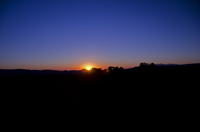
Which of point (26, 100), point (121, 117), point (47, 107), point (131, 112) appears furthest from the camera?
point (26, 100)

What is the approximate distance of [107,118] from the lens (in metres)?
9.20

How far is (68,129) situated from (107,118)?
122 inches

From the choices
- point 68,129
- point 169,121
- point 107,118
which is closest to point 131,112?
point 107,118

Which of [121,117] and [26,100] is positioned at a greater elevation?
[26,100]

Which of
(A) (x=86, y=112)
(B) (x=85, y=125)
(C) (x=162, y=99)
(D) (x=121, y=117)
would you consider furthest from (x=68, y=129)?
(C) (x=162, y=99)

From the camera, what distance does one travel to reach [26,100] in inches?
467

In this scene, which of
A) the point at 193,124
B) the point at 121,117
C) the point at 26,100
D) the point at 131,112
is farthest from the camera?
the point at 26,100

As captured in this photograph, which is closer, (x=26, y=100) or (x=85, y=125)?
(x=85, y=125)

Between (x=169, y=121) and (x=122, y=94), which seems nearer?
(x=169, y=121)

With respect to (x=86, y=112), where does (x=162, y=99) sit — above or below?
above

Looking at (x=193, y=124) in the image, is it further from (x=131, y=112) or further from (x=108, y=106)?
(x=108, y=106)

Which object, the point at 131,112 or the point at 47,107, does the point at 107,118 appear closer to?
the point at 131,112

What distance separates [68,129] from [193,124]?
8646 mm

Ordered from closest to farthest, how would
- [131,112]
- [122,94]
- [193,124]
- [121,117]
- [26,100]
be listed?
[193,124] < [121,117] < [131,112] < [26,100] < [122,94]
